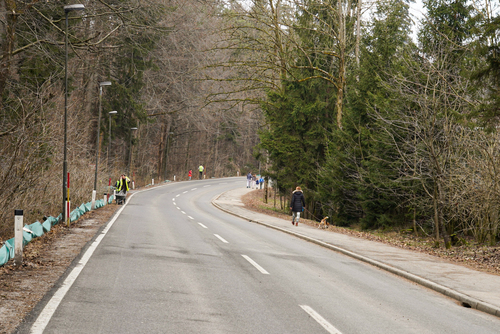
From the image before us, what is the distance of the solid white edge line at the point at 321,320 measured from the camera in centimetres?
599

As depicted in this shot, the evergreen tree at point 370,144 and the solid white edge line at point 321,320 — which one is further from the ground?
the evergreen tree at point 370,144

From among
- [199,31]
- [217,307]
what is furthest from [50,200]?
[199,31]

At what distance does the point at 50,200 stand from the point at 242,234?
315 inches

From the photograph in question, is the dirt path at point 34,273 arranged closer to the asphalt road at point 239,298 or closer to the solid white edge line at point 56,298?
the solid white edge line at point 56,298

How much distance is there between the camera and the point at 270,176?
33.5m

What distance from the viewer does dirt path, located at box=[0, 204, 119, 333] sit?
605 centimetres

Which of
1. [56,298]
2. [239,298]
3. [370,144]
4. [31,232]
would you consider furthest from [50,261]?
[370,144]

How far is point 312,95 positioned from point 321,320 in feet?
87.6

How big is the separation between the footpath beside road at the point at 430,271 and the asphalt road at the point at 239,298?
34 centimetres

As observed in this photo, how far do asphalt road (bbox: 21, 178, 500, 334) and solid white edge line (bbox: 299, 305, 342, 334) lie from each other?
1 centimetres

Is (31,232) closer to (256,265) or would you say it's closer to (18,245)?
(18,245)

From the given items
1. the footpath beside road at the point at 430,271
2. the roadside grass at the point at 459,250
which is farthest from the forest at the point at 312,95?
the footpath beside road at the point at 430,271

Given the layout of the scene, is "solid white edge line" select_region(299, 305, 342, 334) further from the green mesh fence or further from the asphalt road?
the green mesh fence

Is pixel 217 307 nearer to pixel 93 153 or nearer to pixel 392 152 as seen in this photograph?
pixel 392 152
